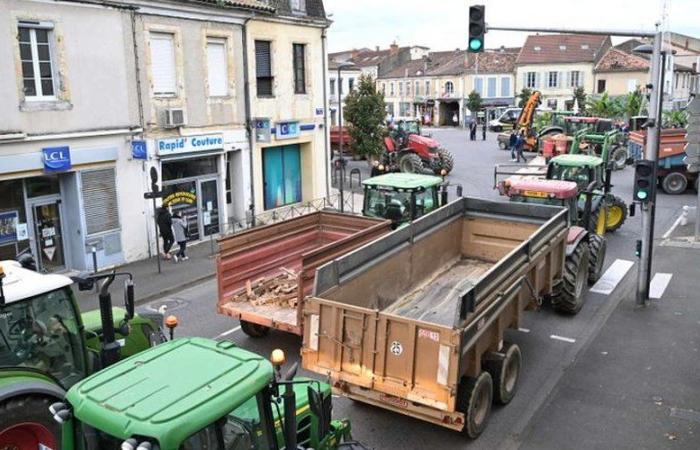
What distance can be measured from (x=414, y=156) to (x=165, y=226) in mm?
16201

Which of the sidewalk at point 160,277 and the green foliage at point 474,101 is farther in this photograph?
the green foliage at point 474,101

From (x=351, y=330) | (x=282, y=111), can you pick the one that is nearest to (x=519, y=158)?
(x=282, y=111)

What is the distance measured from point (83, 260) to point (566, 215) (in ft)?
37.0

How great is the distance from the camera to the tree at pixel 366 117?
94.9ft

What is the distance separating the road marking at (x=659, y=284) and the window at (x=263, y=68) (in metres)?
12.8

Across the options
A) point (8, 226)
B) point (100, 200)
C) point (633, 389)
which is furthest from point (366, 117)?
point (633, 389)

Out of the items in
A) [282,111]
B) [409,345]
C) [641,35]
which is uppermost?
[641,35]

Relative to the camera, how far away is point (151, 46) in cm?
1752

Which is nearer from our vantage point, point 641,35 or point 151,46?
point 641,35

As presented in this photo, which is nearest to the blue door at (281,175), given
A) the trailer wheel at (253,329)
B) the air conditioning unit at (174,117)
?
the air conditioning unit at (174,117)

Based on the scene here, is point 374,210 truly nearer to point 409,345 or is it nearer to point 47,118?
point 47,118

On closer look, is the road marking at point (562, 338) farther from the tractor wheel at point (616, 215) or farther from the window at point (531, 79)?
the window at point (531, 79)

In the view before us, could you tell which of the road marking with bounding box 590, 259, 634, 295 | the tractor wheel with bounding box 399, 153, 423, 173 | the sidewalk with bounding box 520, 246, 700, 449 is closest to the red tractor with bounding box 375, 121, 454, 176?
the tractor wheel with bounding box 399, 153, 423, 173

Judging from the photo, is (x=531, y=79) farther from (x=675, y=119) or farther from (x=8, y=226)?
(x=8, y=226)
